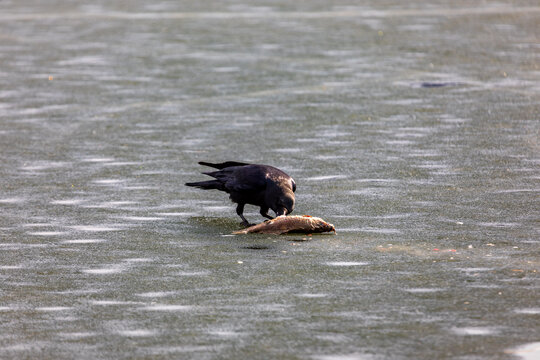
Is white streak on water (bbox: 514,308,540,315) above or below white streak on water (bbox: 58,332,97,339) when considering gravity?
above

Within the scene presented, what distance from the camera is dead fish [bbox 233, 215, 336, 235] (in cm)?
841

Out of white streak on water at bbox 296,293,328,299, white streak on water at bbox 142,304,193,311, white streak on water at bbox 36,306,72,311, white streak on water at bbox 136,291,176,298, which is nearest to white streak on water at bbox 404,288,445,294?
white streak on water at bbox 296,293,328,299

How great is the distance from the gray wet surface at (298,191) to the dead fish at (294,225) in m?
0.09

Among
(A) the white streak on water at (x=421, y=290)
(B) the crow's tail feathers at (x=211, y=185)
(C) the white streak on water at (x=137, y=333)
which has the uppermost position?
(B) the crow's tail feathers at (x=211, y=185)

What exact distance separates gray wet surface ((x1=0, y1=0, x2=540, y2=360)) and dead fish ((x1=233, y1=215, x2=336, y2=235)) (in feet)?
0.31

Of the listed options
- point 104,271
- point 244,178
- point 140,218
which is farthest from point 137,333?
point 140,218

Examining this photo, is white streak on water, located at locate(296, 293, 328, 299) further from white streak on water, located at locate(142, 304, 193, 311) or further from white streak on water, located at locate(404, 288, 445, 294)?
white streak on water, located at locate(142, 304, 193, 311)

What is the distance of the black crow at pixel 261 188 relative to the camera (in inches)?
341

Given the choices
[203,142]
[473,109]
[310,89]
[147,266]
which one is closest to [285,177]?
[147,266]

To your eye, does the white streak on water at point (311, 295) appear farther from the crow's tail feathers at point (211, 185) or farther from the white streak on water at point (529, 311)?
the crow's tail feathers at point (211, 185)

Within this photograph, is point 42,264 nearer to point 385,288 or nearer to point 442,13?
point 385,288

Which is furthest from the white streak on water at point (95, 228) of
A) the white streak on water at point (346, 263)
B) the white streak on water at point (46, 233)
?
the white streak on water at point (346, 263)

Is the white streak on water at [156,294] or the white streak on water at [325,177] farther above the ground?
the white streak on water at [156,294]

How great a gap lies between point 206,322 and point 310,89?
9716mm
